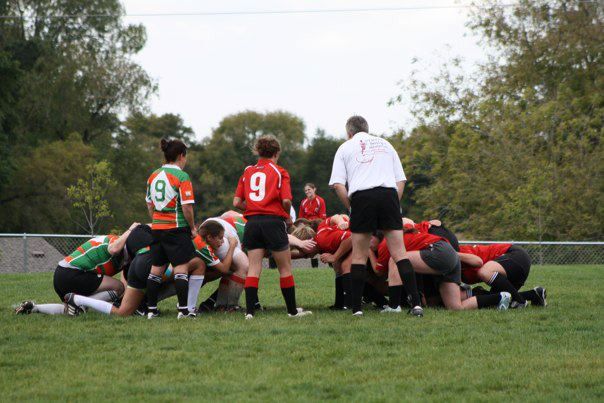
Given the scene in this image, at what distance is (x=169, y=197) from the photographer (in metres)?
8.72

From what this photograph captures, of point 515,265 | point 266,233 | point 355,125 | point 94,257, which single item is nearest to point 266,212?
point 266,233

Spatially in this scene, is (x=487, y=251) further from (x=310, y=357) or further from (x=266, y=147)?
(x=310, y=357)

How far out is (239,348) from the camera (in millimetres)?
6801

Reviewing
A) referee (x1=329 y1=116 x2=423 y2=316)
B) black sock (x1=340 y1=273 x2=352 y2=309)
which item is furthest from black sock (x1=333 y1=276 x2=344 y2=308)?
referee (x1=329 y1=116 x2=423 y2=316)

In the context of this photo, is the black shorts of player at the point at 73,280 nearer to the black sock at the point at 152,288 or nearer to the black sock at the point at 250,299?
the black sock at the point at 152,288

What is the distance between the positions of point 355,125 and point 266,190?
1.21 metres

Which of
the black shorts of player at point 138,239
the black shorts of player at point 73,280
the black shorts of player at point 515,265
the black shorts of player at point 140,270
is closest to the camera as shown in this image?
the black shorts of player at point 140,270

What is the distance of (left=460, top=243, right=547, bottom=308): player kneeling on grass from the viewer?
9406 millimetres

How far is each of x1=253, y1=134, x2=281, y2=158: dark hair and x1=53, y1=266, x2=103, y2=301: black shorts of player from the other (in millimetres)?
2218

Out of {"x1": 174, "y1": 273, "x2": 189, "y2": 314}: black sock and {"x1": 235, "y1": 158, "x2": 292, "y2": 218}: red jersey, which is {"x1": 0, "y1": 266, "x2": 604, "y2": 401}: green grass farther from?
{"x1": 235, "y1": 158, "x2": 292, "y2": 218}: red jersey

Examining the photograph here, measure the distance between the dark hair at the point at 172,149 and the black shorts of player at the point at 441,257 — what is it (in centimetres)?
264

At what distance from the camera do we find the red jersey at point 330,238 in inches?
384

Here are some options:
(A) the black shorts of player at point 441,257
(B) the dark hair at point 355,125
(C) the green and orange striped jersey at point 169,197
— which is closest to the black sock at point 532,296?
(A) the black shorts of player at point 441,257

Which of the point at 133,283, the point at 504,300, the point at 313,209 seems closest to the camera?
the point at 133,283
